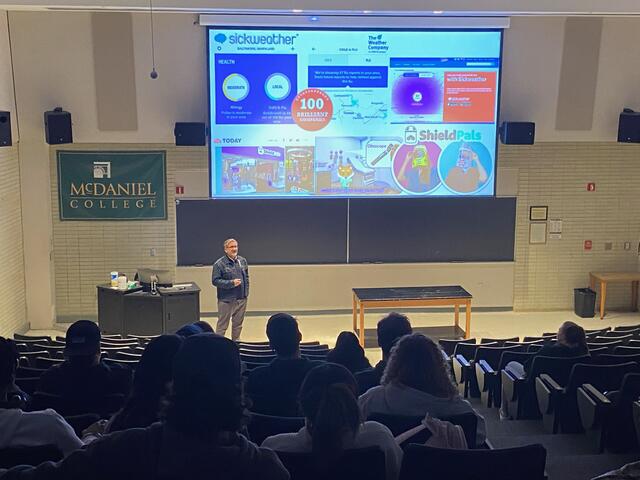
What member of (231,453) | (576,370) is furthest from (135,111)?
(231,453)

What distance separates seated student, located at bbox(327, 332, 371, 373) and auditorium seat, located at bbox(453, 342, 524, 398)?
1.60 metres

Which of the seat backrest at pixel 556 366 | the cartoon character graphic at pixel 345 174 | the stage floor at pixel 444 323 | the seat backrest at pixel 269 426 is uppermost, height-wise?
the cartoon character graphic at pixel 345 174

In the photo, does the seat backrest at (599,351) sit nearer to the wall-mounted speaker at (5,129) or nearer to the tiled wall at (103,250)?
the tiled wall at (103,250)

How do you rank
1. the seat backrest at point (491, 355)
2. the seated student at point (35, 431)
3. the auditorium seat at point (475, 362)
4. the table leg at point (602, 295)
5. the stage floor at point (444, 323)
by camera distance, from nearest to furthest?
the seated student at point (35, 431)
the auditorium seat at point (475, 362)
the seat backrest at point (491, 355)
the stage floor at point (444, 323)
the table leg at point (602, 295)

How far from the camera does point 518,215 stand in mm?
12883

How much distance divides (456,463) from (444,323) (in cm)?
915

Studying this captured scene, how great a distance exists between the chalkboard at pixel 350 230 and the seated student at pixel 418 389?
8233 mm

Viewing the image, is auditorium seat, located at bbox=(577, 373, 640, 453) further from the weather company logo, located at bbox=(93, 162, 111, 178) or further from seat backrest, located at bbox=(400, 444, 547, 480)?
the weather company logo, located at bbox=(93, 162, 111, 178)

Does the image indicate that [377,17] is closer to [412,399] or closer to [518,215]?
[518,215]

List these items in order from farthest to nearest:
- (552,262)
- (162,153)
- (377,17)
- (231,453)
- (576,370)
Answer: (552,262), (162,153), (377,17), (576,370), (231,453)

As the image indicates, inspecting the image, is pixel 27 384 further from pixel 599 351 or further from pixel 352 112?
pixel 352 112

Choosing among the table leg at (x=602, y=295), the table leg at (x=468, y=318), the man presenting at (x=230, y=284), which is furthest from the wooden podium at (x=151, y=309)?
the table leg at (x=602, y=295)

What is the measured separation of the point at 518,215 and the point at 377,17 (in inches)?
154

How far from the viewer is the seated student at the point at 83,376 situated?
5.01 m
